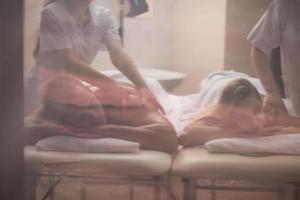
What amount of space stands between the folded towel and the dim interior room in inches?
4.8

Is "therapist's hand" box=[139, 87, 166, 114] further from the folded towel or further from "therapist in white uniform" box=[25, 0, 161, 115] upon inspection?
the folded towel

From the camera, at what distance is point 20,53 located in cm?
86

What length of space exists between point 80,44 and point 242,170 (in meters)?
0.41

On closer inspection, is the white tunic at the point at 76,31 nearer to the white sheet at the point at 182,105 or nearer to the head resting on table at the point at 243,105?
the white sheet at the point at 182,105

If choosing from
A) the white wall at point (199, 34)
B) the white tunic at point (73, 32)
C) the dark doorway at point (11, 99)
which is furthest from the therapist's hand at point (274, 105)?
the dark doorway at point (11, 99)

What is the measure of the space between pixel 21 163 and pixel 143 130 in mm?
261

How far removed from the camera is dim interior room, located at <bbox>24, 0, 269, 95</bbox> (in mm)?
839

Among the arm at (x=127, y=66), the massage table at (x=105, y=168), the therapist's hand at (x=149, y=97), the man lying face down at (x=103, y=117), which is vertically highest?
the arm at (x=127, y=66)

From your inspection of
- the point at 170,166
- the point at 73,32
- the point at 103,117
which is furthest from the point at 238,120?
the point at 73,32

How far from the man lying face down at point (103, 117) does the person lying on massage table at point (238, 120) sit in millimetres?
61

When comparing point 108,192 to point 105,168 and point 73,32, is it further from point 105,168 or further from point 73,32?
point 73,32

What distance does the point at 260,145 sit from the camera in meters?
0.86

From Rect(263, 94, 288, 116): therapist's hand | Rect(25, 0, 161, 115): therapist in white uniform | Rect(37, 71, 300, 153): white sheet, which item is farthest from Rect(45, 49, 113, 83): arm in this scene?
Rect(263, 94, 288, 116): therapist's hand

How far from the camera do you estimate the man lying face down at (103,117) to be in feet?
2.87
